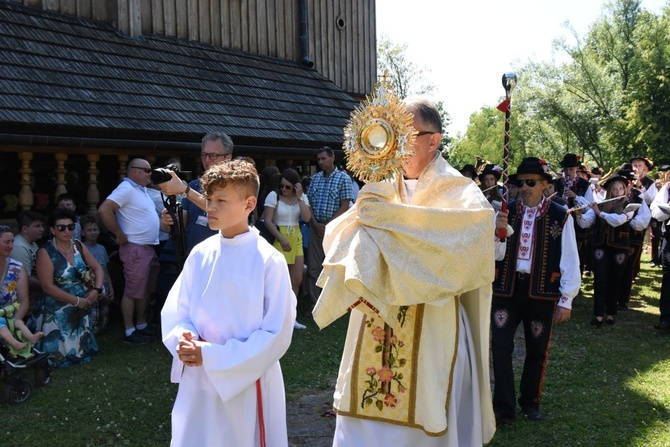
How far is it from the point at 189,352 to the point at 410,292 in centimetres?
105

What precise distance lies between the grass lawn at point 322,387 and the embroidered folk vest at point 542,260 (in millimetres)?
1013

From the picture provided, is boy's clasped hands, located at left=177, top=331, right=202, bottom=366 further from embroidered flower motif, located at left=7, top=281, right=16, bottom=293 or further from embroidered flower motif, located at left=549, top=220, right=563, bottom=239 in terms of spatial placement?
embroidered flower motif, located at left=7, top=281, right=16, bottom=293

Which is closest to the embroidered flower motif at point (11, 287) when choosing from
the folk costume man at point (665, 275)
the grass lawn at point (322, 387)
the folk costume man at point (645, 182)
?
the grass lawn at point (322, 387)

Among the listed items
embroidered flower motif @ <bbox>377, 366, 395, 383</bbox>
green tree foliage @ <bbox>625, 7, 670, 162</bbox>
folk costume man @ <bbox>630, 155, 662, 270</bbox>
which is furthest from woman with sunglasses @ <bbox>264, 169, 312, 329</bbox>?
green tree foliage @ <bbox>625, 7, 670, 162</bbox>

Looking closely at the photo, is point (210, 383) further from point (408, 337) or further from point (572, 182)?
point (572, 182)

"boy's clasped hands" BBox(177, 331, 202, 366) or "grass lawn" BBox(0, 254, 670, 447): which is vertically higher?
"boy's clasped hands" BBox(177, 331, 202, 366)

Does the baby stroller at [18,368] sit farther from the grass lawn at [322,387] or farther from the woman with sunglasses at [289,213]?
the woman with sunglasses at [289,213]

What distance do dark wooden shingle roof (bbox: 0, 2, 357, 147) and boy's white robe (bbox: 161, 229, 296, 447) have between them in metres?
4.34

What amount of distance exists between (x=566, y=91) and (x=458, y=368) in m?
40.9

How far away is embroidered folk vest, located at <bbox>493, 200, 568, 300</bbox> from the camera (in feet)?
16.3

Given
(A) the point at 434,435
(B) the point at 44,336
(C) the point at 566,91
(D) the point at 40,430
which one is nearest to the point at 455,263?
(A) the point at 434,435

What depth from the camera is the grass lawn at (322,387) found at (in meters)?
4.84

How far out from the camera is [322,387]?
19.3 ft

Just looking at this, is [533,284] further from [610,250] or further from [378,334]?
[610,250]
